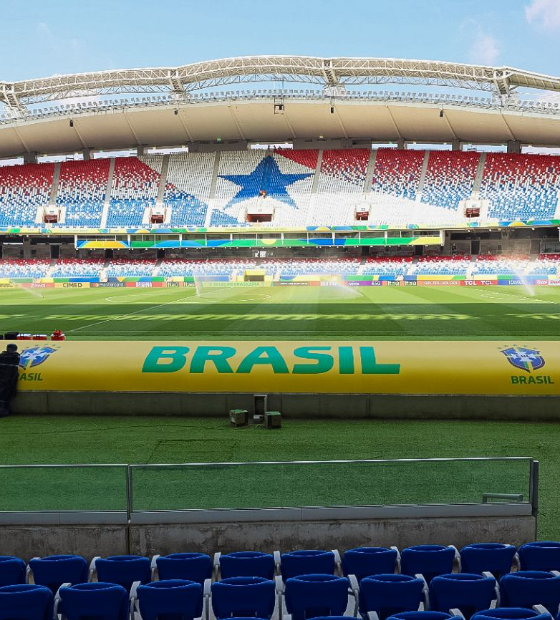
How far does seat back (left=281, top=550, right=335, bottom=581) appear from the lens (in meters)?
6.18

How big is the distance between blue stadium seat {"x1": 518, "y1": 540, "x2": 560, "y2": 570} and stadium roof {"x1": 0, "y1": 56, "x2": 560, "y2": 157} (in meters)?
61.0

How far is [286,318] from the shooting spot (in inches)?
1195

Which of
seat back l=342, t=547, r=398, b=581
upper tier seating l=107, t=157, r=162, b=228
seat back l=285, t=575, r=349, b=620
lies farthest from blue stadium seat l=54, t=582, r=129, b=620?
upper tier seating l=107, t=157, r=162, b=228

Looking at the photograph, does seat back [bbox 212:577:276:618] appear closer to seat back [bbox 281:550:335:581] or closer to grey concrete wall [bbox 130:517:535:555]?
seat back [bbox 281:550:335:581]

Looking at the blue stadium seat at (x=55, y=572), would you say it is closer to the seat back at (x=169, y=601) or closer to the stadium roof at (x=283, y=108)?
the seat back at (x=169, y=601)

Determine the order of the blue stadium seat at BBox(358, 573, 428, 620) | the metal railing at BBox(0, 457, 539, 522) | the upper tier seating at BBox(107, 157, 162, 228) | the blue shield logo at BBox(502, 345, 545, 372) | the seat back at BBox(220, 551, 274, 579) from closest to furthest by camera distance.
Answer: the blue stadium seat at BBox(358, 573, 428, 620) → the seat back at BBox(220, 551, 274, 579) → the metal railing at BBox(0, 457, 539, 522) → the blue shield logo at BBox(502, 345, 545, 372) → the upper tier seating at BBox(107, 157, 162, 228)

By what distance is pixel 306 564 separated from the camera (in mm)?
6223

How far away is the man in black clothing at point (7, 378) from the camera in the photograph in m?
13.4

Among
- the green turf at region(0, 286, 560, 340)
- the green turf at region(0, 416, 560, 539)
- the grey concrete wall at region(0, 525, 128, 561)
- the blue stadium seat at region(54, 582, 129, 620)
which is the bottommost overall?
the grey concrete wall at region(0, 525, 128, 561)

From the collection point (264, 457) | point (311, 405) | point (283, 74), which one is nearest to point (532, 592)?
point (264, 457)

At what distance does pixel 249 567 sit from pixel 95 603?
152 cm

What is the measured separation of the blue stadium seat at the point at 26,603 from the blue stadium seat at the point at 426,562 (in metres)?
3.14

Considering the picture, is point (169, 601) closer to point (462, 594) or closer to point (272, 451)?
point (462, 594)

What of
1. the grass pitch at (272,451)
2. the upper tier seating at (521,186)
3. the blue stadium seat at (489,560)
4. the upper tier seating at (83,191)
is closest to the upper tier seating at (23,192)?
the upper tier seating at (83,191)
